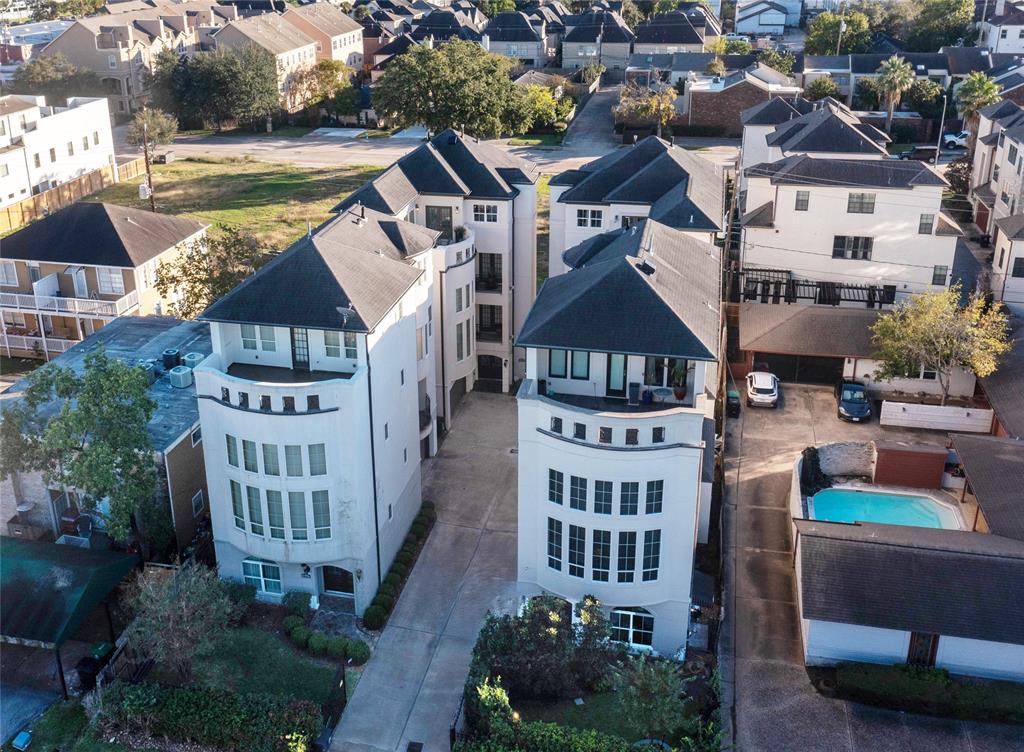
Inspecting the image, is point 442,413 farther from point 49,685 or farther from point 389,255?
point 49,685

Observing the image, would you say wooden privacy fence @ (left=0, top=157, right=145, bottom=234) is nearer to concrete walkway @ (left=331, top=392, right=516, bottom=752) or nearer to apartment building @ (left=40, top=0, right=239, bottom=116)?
apartment building @ (left=40, top=0, right=239, bottom=116)

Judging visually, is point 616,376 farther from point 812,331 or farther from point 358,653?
point 812,331

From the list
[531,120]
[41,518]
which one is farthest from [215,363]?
[531,120]

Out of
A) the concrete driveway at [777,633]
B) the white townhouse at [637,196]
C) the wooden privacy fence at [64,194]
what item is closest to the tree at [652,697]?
the concrete driveway at [777,633]

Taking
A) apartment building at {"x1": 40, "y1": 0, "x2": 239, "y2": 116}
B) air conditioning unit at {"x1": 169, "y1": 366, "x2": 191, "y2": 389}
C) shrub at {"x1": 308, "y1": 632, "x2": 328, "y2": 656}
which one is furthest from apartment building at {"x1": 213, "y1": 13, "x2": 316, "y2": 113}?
shrub at {"x1": 308, "y1": 632, "x2": 328, "y2": 656}

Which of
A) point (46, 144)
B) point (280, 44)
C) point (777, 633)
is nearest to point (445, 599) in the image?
point (777, 633)

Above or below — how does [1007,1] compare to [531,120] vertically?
above
